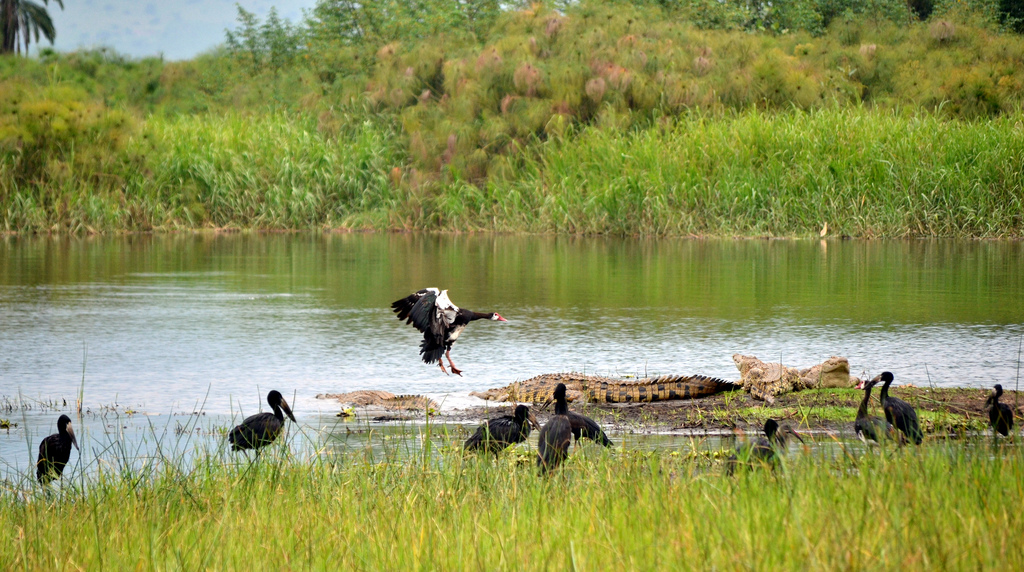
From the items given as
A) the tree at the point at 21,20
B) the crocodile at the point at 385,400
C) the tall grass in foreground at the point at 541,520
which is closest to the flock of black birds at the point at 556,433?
the tall grass in foreground at the point at 541,520

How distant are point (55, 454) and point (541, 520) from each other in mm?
3070

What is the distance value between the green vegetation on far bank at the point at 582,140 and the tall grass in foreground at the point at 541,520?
70.6 feet

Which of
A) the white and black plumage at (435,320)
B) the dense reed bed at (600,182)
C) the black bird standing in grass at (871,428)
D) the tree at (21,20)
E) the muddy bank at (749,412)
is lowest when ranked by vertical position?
the muddy bank at (749,412)

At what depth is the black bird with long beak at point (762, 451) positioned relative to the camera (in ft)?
17.2

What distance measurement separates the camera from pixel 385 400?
856 centimetres

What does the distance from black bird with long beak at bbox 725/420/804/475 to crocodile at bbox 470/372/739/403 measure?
201 cm

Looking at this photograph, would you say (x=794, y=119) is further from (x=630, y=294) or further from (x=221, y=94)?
(x=221, y=94)

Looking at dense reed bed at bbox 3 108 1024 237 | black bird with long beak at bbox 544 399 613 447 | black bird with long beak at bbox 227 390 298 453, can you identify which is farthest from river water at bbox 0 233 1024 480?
black bird with long beak at bbox 544 399 613 447

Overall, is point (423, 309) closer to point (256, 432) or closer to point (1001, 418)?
point (256, 432)

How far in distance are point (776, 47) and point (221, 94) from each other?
21.5 m

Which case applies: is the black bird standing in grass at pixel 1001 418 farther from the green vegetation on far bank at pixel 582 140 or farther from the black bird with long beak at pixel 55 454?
the green vegetation on far bank at pixel 582 140

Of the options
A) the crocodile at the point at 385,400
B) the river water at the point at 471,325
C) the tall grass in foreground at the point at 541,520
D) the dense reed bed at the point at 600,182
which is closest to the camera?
the tall grass in foreground at the point at 541,520

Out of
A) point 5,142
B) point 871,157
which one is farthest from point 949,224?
point 5,142

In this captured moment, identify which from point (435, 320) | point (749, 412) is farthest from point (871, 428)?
point (435, 320)
